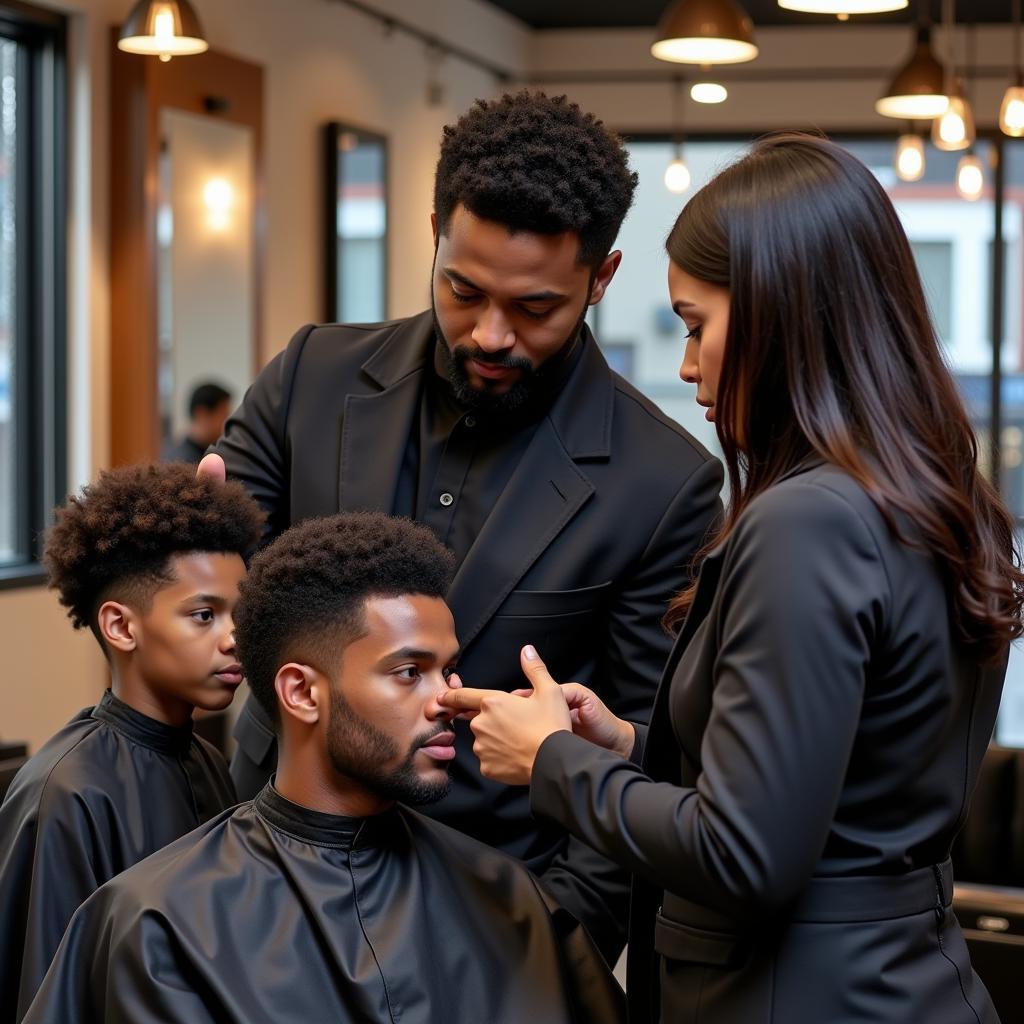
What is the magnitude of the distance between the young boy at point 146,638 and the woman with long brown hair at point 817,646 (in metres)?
0.78

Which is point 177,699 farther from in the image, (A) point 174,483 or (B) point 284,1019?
(B) point 284,1019

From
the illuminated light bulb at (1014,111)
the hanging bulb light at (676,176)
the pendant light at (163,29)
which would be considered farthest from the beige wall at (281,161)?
the illuminated light bulb at (1014,111)

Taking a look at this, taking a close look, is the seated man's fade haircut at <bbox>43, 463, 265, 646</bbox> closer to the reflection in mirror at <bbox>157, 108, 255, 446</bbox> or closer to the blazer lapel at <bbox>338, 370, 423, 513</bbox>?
the blazer lapel at <bbox>338, 370, 423, 513</bbox>

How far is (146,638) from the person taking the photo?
222cm

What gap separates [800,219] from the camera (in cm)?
149

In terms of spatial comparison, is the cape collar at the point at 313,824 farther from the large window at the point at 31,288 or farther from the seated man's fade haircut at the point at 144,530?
the large window at the point at 31,288

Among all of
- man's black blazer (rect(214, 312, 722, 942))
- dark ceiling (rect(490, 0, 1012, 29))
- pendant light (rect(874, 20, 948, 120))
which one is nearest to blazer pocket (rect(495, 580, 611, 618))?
man's black blazer (rect(214, 312, 722, 942))

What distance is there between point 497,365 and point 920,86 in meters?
3.70

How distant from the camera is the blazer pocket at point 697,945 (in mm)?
1535

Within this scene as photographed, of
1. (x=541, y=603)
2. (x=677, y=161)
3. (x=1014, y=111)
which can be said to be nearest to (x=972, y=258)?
(x=677, y=161)

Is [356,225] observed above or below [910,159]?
below

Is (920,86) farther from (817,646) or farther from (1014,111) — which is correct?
(817,646)

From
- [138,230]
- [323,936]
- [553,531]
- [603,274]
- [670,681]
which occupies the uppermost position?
[138,230]

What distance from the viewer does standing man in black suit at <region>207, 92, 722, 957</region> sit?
1901 mm
